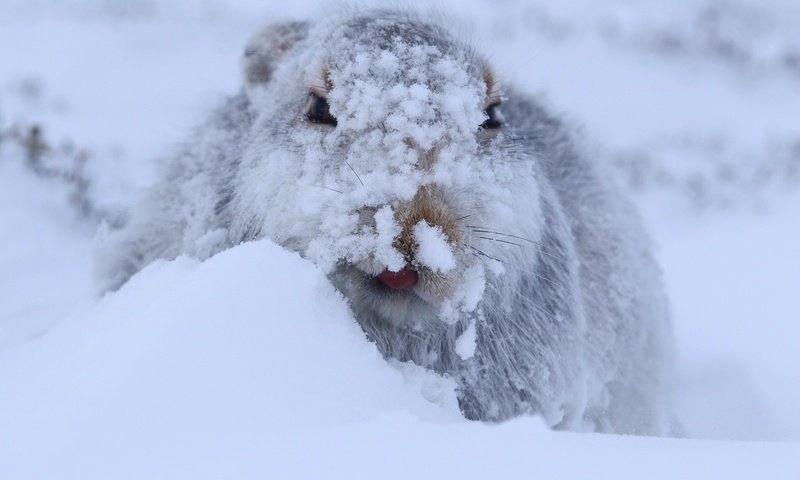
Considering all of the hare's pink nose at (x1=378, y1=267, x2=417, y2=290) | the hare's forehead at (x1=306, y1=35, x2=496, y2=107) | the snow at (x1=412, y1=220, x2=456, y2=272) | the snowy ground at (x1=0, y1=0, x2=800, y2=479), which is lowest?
the snowy ground at (x1=0, y1=0, x2=800, y2=479)

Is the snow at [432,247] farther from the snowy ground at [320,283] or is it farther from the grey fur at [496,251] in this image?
the snowy ground at [320,283]

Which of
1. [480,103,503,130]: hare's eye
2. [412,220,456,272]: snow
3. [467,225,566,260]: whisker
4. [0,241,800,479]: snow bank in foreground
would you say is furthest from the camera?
[480,103,503,130]: hare's eye

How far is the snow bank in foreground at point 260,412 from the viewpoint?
1.38 metres

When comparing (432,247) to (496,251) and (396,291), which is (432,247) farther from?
(496,251)

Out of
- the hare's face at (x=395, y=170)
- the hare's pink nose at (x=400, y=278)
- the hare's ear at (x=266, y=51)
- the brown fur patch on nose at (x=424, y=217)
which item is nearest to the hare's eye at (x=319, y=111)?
the hare's face at (x=395, y=170)

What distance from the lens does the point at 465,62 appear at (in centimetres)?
242

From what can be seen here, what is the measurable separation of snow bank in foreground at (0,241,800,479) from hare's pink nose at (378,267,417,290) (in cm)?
17

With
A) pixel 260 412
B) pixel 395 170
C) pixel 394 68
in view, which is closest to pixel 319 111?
pixel 394 68

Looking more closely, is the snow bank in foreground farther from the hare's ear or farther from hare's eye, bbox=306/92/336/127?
the hare's ear

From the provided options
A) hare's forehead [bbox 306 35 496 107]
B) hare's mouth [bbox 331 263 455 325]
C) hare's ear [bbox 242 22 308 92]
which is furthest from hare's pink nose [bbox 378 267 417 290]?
hare's ear [bbox 242 22 308 92]

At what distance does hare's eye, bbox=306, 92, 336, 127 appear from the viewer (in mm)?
2295

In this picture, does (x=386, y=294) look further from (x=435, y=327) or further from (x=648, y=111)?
(x=648, y=111)

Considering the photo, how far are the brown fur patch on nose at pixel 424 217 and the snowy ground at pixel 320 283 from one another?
280 mm

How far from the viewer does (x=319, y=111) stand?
2.35 meters
